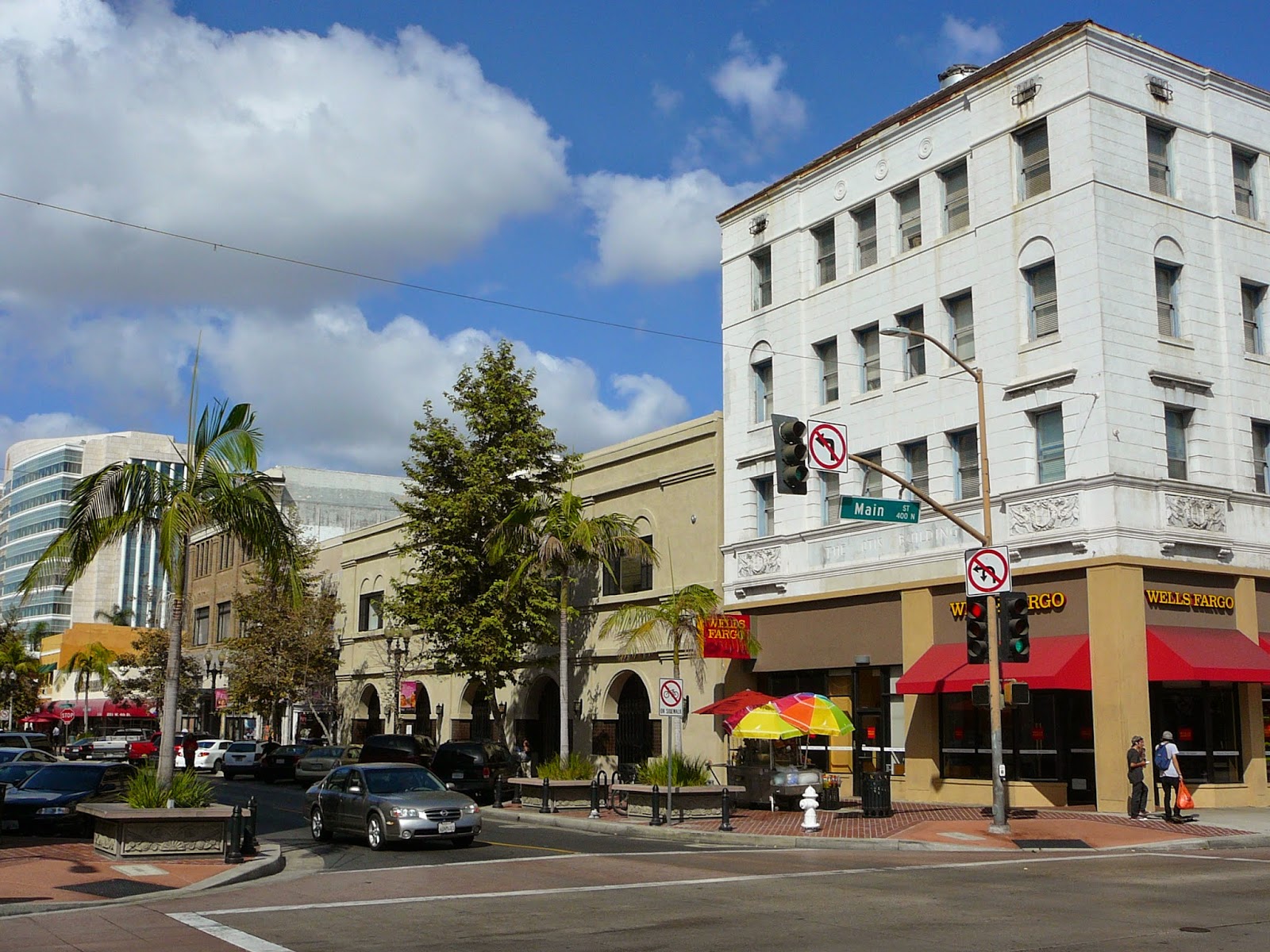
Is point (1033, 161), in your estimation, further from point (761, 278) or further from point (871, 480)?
point (761, 278)

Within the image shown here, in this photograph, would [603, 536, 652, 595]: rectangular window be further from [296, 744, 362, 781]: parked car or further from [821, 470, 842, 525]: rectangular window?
[296, 744, 362, 781]: parked car

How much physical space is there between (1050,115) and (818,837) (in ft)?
57.4

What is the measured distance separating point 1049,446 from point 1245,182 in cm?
911

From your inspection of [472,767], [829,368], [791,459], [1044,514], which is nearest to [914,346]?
[829,368]

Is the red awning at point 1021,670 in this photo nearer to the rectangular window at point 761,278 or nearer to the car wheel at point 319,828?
the rectangular window at point 761,278

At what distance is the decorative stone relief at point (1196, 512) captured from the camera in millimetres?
Result: 27719

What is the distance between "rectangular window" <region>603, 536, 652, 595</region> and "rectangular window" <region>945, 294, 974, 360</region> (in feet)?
41.5

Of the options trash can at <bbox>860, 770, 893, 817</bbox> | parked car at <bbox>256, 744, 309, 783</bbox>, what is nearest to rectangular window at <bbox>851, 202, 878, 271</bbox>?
trash can at <bbox>860, 770, 893, 817</bbox>

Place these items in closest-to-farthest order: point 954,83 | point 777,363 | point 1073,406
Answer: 1. point 1073,406
2. point 954,83
3. point 777,363

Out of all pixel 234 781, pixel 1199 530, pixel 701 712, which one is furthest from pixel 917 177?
pixel 234 781

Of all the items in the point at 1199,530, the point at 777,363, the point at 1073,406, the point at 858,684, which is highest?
Answer: the point at 777,363

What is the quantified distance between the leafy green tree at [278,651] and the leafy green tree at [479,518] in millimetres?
15545

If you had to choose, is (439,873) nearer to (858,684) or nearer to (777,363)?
(858,684)

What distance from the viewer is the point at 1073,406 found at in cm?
2797
